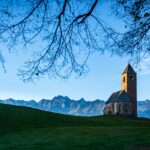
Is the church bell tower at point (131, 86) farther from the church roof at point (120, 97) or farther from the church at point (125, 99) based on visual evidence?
the church roof at point (120, 97)

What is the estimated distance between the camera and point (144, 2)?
59.1ft

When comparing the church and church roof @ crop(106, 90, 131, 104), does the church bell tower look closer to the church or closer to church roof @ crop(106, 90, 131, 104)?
the church

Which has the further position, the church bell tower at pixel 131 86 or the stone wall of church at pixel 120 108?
the church bell tower at pixel 131 86

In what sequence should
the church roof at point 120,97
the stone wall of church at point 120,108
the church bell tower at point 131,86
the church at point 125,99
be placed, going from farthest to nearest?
the church bell tower at point 131,86 → the church roof at point 120,97 → the church at point 125,99 → the stone wall of church at point 120,108

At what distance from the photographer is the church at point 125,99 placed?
453 ft

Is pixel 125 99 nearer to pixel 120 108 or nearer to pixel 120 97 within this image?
pixel 120 97

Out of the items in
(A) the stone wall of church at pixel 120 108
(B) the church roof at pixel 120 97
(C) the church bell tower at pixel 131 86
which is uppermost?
(C) the church bell tower at pixel 131 86

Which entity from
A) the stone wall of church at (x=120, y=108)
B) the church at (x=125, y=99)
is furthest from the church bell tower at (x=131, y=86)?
the stone wall of church at (x=120, y=108)

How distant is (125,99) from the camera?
140 metres

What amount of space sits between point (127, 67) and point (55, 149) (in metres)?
123

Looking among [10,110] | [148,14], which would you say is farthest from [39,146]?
[10,110]

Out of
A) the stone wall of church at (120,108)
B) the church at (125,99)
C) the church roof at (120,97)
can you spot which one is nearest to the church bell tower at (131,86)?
the church at (125,99)

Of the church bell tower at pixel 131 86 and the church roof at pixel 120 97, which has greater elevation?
the church bell tower at pixel 131 86

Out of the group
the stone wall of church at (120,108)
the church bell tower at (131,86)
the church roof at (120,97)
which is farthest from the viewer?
the church bell tower at (131,86)
